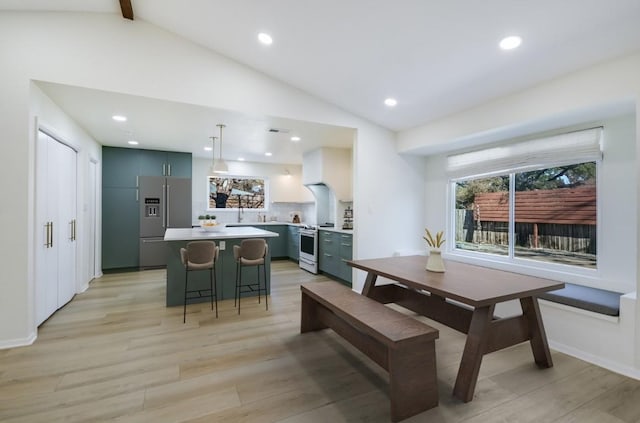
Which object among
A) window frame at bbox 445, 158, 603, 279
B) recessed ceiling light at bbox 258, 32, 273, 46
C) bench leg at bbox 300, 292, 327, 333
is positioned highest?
recessed ceiling light at bbox 258, 32, 273, 46

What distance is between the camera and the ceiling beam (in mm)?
2828

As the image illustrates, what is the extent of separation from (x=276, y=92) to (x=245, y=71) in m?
0.44

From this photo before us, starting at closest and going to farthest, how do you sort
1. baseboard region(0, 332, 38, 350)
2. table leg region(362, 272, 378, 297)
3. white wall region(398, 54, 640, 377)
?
white wall region(398, 54, 640, 377)
baseboard region(0, 332, 38, 350)
table leg region(362, 272, 378, 297)

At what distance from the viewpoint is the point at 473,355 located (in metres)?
2.04

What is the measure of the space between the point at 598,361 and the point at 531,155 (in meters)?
2.25

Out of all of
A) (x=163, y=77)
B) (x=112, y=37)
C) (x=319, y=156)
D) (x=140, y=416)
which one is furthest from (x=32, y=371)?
(x=319, y=156)

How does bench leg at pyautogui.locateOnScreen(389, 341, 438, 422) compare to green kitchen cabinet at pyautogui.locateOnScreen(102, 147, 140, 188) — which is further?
green kitchen cabinet at pyautogui.locateOnScreen(102, 147, 140, 188)

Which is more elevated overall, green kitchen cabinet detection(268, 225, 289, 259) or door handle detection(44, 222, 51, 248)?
door handle detection(44, 222, 51, 248)

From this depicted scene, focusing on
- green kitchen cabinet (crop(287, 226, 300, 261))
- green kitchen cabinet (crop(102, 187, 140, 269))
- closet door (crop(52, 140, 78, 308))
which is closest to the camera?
closet door (crop(52, 140, 78, 308))

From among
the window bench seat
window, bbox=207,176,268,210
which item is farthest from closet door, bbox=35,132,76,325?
the window bench seat

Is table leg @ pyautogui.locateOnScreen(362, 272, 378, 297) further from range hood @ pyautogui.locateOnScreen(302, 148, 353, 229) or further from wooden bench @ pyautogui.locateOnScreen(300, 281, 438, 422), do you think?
range hood @ pyautogui.locateOnScreen(302, 148, 353, 229)

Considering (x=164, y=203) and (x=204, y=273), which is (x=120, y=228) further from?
(x=204, y=273)

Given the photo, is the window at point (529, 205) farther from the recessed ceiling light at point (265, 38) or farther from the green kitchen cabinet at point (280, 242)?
the green kitchen cabinet at point (280, 242)

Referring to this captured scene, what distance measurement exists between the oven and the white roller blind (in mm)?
2684
